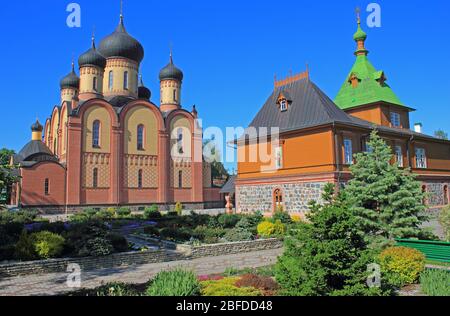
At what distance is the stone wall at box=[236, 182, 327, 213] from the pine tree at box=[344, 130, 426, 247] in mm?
6265

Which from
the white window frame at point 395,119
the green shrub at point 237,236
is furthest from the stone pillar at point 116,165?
the white window frame at point 395,119

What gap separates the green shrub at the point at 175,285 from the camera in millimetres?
6715

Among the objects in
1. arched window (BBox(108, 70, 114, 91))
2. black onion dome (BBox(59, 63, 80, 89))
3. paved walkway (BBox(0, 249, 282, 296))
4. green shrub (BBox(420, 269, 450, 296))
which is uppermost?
black onion dome (BBox(59, 63, 80, 89))

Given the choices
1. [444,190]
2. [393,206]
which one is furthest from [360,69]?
[393,206]

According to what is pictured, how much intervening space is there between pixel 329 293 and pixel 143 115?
110ft

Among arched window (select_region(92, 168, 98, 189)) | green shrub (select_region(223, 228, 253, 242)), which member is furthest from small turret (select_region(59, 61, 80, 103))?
green shrub (select_region(223, 228, 253, 242))

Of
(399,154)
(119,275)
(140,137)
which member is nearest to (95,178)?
(140,137)

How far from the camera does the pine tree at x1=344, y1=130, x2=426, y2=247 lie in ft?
43.2

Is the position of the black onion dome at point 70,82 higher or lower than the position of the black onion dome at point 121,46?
lower

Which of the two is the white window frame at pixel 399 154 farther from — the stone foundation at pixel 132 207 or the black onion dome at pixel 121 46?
the black onion dome at pixel 121 46

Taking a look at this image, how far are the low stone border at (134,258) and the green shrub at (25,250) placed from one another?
2.34 feet

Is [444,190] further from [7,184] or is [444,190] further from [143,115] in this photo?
[7,184]

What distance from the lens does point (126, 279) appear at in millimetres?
9961

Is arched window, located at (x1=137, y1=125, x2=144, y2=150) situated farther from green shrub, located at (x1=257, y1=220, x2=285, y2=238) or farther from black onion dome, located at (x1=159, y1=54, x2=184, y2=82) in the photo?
green shrub, located at (x1=257, y1=220, x2=285, y2=238)
